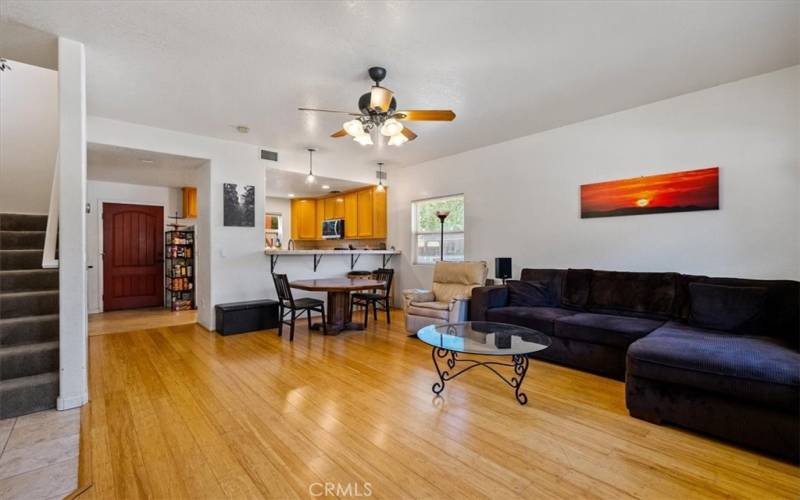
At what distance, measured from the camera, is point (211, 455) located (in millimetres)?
1903

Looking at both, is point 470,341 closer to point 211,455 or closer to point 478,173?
point 211,455

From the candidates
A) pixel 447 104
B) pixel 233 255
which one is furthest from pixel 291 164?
pixel 447 104

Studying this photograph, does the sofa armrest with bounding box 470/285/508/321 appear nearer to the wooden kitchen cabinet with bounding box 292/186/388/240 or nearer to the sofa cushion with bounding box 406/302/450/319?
the sofa cushion with bounding box 406/302/450/319

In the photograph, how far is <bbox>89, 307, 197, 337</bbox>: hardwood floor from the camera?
16.1 ft

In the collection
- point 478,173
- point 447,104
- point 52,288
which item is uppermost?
point 447,104

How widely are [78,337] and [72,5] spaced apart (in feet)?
7.36

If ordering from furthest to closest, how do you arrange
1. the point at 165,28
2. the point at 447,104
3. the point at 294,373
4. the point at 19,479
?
the point at 447,104
the point at 294,373
the point at 165,28
the point at 19,479

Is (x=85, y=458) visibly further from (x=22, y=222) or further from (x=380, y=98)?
(x=22, y=222)

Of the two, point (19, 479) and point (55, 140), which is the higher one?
point (55, 140)

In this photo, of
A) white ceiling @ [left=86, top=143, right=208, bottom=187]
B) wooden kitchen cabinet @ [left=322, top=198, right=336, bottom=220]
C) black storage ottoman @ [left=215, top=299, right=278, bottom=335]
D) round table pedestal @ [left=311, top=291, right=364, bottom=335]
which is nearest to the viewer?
white ceiling @ [left=86, top=143, right=208, bottom=187]

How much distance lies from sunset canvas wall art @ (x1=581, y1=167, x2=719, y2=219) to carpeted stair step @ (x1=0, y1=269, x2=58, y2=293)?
564 cm

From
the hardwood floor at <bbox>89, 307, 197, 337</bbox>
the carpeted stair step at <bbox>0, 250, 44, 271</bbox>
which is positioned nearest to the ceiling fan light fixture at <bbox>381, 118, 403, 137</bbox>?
the carpeted stair step at <bbox>0, 250, 44, 271</bbox>

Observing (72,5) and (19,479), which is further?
(72,5)

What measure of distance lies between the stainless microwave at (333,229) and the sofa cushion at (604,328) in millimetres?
5010
